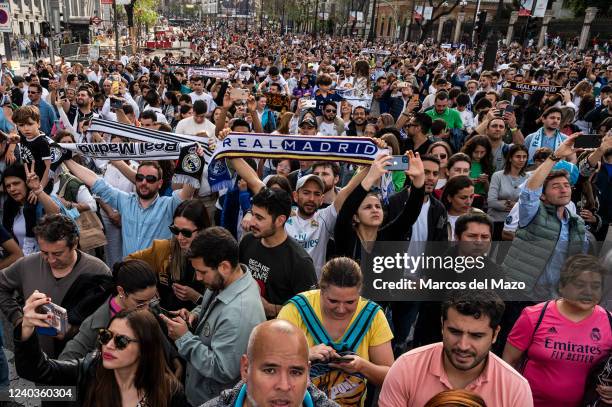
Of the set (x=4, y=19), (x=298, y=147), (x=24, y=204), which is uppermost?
(x=4, y=19)

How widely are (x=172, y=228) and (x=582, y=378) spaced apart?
2.69 meters

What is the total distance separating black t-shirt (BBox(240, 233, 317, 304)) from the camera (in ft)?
11.3

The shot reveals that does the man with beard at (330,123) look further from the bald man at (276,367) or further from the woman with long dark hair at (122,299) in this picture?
the bald man at (276,367)

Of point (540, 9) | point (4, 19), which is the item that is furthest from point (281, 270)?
point (540, 9)

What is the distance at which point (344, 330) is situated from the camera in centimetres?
275

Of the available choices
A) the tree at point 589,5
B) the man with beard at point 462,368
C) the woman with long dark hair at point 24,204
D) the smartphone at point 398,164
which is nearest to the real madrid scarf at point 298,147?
the smartphone at point 398,164

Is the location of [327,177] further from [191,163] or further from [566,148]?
[566,148]

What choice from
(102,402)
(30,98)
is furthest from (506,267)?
(30,98)

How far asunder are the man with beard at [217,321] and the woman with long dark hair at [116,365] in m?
0.21

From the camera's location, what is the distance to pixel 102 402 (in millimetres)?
2490

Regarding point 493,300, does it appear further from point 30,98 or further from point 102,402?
point 30,98

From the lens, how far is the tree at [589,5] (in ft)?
157

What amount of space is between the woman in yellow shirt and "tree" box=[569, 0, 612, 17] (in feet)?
181

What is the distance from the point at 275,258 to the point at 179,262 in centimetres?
71
